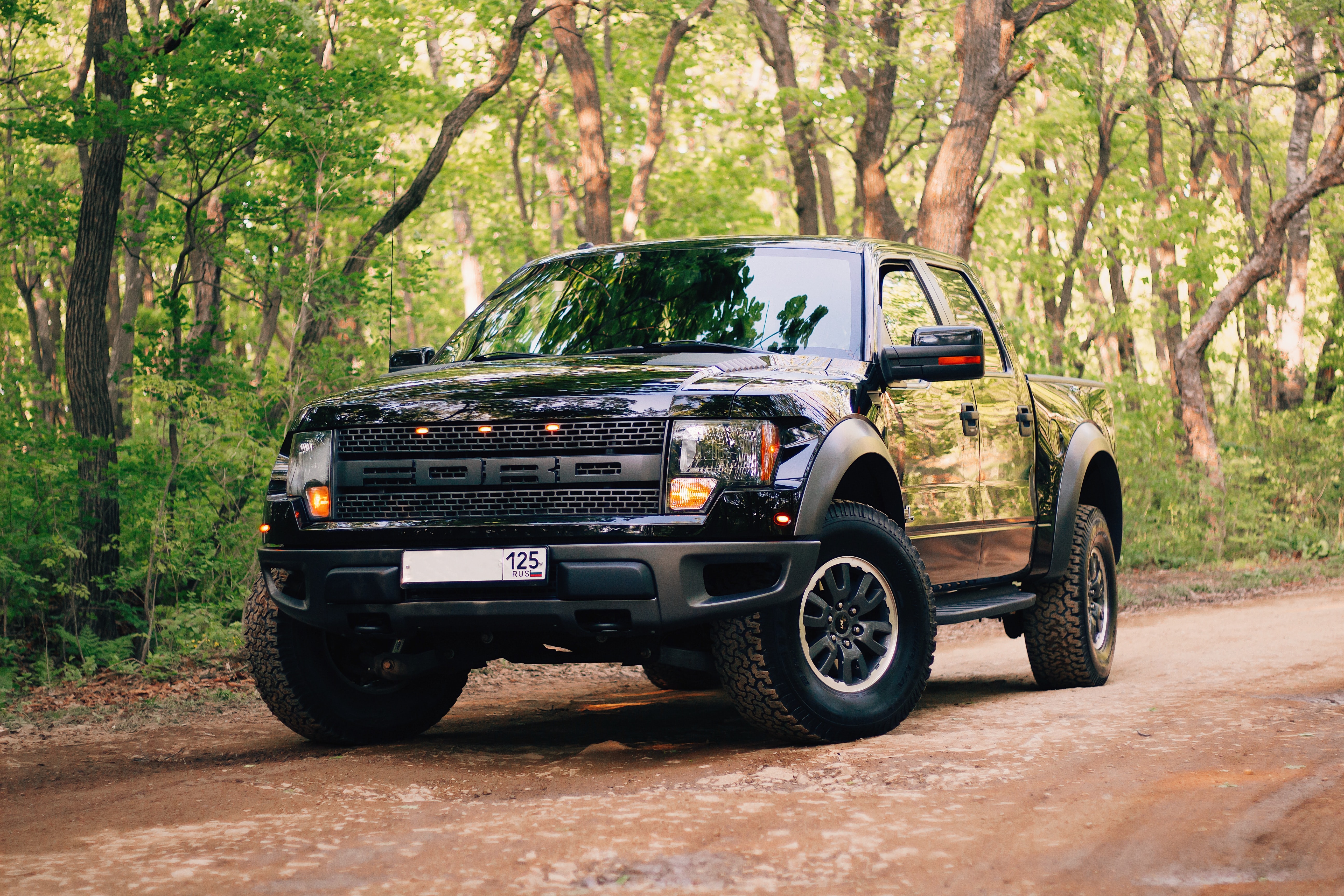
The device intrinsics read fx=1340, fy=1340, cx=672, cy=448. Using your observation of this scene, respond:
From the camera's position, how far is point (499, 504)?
186 inches

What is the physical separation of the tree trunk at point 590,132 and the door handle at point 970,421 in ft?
40.8

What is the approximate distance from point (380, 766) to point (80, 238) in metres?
7.18

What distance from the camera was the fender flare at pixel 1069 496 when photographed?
275 inches

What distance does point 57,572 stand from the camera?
372 inches

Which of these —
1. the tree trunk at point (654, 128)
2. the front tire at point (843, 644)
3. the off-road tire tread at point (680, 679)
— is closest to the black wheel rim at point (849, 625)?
the front tire at point (843, 644)

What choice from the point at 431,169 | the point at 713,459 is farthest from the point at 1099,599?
the point at 431,169

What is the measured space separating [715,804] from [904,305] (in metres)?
2.89

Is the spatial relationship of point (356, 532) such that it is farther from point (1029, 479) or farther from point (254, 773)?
point (1029, 479)

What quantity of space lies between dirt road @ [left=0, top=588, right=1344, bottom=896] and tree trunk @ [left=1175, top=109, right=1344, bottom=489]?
12580 millimetres

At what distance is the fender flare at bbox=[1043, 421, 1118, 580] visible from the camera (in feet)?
22.9

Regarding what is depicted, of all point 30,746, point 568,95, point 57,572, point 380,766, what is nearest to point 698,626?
point 380,766

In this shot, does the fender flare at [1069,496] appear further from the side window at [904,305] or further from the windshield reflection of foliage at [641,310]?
the windshield reflection of foliage at [641,310]

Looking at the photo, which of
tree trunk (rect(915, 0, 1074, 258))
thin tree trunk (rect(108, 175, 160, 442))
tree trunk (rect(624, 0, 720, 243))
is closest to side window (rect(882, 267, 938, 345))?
thin tree trunk (rect(108, 175, 160, 442))

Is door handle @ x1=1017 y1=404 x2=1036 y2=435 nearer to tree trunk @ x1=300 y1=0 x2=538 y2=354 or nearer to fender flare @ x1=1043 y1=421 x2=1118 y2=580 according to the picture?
fender flare @ x1=1043 y1=421 x2=1118 y2=580
